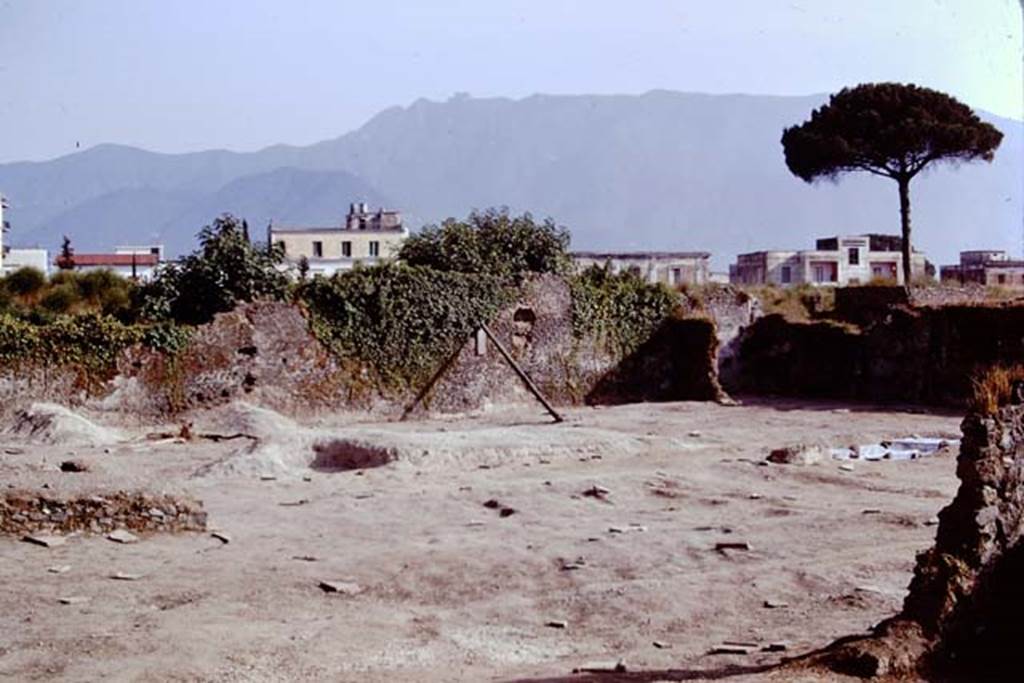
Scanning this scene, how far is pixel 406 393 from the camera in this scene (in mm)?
25891

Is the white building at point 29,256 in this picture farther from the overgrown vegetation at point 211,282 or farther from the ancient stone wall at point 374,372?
the ancient stone wall at point 374,372

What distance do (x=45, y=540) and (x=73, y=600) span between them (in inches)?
86.1

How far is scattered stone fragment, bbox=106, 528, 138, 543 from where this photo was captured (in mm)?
12039

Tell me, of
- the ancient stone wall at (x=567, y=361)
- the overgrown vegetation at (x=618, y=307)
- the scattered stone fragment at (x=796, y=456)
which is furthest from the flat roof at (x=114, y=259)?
the scattered stone fragment at (x=796, y=456)

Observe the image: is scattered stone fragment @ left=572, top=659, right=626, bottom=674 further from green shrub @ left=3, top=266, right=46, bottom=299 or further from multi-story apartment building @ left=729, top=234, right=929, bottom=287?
multi-story apartment building @ left=729, top=234, right=929, bottom=287

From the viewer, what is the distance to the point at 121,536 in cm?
1210

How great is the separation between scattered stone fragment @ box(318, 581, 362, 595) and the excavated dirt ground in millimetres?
72

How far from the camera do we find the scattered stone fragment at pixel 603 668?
7887 millimetres

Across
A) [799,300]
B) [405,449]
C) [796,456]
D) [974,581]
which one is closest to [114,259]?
[799,300]

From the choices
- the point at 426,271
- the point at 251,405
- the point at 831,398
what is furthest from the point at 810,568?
the point at 831,398

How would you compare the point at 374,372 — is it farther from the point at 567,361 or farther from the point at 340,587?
the point at 340,587

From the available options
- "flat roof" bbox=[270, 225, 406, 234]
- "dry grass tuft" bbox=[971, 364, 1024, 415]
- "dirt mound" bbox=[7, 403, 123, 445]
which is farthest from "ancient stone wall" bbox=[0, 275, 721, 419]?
"flat roof" bbox=[270, 225, 406, 234]

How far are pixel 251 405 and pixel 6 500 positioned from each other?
11.6 metres

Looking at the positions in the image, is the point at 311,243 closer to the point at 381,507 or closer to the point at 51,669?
the point at 381,507
